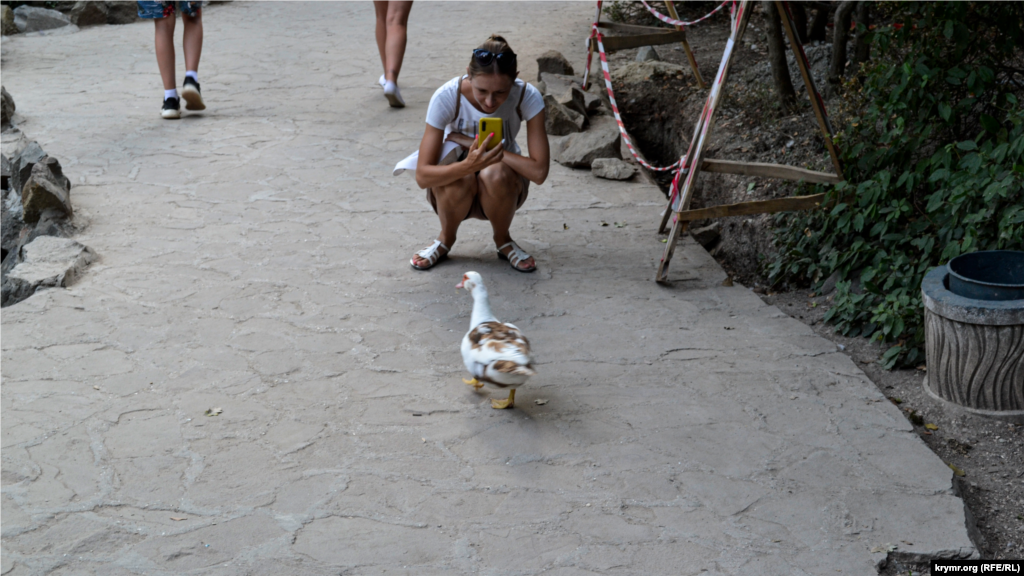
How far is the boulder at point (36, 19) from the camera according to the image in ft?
35.1

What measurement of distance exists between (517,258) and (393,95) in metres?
3.14

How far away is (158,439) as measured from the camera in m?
3.35

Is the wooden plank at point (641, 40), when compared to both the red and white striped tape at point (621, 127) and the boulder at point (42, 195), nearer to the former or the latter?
the red and white striped tape at point (621, 127)

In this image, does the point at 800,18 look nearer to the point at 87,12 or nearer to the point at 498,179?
the point at 498,179

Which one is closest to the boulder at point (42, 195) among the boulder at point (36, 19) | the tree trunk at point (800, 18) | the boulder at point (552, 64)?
the boulder at point (552, 64)

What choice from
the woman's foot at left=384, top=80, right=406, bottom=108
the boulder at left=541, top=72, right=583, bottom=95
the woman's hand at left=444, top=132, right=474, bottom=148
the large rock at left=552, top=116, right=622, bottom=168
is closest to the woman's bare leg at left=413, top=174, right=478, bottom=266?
the woman's hand at left=444, top=132, right=474, bottom=148

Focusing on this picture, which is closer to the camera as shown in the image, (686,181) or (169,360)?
(169,360)

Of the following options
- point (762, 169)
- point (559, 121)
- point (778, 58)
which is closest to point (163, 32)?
point (559, 121)

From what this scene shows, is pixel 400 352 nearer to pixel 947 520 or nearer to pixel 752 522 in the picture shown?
pixel 752 522

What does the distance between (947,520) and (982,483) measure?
43 centimetres

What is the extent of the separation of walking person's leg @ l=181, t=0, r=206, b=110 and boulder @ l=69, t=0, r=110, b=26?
4.98 metres

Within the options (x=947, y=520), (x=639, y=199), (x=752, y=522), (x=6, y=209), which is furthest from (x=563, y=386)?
(x=6, y=209)

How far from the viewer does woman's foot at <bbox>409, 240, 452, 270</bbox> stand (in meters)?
4.80

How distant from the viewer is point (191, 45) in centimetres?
721
